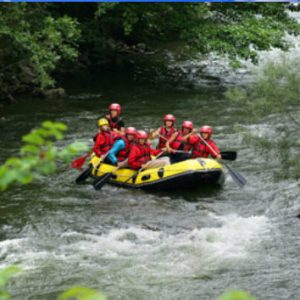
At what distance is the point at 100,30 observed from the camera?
24375 mm

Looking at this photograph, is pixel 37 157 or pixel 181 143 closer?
pixel 37 157

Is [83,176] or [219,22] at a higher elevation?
[219,22]

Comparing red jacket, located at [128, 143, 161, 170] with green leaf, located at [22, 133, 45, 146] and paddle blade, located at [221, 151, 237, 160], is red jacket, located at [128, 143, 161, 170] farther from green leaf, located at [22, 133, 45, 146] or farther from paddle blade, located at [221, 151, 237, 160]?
green leaf, located at [22, 133, 45, 146]

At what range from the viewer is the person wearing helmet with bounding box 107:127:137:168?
498 inches

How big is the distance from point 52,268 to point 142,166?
4230 millimetres

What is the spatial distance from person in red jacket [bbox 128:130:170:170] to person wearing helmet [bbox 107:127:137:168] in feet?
0.45

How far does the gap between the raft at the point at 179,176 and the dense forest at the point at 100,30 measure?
5312 mm

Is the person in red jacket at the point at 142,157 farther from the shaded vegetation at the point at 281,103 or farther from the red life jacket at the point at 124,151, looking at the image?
the shaded vegetation at the point at 281,103

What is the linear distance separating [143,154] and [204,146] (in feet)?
3.89

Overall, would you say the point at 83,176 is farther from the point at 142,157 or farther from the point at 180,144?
the point at 180,144

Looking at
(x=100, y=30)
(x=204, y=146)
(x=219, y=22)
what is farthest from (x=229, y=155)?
(x=100, y=30)

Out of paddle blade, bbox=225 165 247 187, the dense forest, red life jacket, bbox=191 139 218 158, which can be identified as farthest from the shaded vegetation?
the dense forest

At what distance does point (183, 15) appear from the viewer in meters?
20.8

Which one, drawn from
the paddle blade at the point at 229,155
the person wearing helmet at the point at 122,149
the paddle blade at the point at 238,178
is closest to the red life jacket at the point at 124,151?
the person wearing helmet at the point at 122,149
